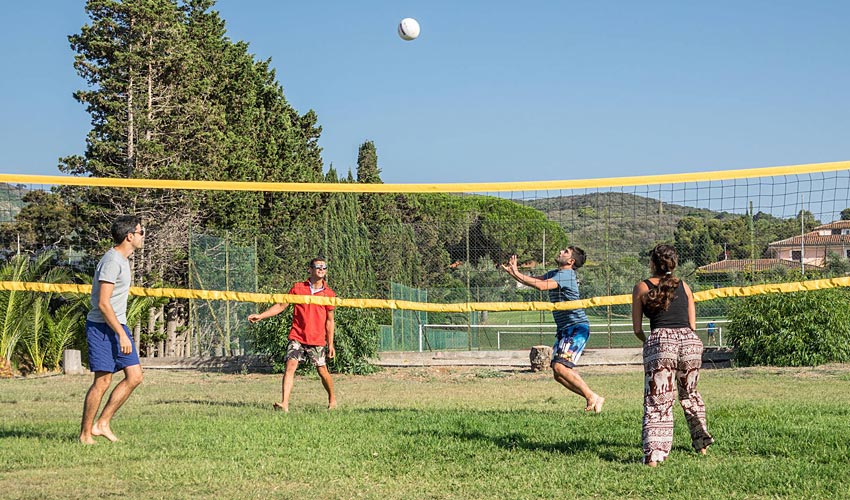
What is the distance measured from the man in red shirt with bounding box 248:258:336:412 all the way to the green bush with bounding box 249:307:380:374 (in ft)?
19.7

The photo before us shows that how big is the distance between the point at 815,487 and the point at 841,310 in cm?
1237

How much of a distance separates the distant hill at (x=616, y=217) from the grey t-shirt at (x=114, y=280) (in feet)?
17.4

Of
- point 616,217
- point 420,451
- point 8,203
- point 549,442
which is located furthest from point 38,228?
point 549,442

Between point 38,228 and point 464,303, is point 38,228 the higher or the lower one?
the higher one

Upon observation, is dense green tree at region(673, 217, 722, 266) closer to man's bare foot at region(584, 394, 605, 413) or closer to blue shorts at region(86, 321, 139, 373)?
man's bare foot at region(584, 394, 605, 413)

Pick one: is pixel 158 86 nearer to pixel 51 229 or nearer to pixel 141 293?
pixel 51 229

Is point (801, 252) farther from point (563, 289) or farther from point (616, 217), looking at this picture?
point (563, 289)

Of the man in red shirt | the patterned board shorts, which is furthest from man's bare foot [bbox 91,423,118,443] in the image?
the patterned board shorts

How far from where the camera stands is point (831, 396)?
12.7 meters

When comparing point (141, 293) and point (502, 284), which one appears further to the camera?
point (502, 284)

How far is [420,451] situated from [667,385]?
2077 mm

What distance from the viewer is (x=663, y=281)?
24.6 ft

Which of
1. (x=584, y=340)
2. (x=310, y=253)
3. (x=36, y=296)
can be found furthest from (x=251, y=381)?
(x=584, y=340)

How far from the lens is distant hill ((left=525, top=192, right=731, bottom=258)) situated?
11.8 meters
